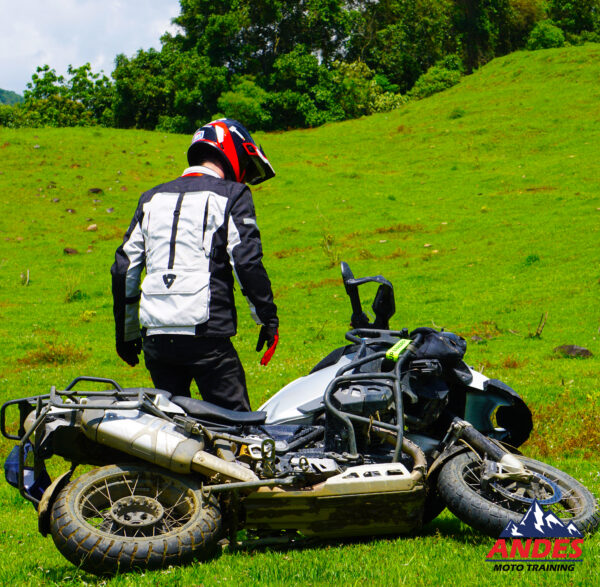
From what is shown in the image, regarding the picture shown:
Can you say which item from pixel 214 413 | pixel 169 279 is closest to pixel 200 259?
pixel 169 279

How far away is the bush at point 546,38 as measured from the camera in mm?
59188

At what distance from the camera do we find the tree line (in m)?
55.9

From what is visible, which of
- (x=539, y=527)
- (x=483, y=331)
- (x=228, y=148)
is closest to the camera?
(x=539, y=527)

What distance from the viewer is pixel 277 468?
4.63 metres

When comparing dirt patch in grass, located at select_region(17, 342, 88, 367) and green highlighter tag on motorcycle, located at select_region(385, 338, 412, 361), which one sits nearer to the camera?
green highlighter tag on motorcycle, located at select_region(385, 338, 412, 361)

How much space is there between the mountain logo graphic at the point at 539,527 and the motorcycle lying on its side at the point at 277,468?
56mm

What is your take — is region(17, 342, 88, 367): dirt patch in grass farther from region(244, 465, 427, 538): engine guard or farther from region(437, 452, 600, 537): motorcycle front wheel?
region(437, 452, 600, 537): motorcycle front wheel

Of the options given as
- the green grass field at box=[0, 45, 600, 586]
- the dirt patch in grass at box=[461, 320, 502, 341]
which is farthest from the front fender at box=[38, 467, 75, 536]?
the dirt patch in grass at box=[461, 320, 502, 341]

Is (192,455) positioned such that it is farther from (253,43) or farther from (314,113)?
(253,43)

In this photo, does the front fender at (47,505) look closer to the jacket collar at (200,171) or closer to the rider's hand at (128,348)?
the rider's hand at (128,348)

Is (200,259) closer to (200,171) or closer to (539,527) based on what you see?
(200,171)

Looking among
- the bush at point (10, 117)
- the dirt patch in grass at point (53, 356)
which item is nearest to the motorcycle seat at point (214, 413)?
the dirt patch in grass at point (53, 356)

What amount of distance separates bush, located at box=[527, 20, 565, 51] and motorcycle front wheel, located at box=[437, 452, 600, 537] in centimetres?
6103

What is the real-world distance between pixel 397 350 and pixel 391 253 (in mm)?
18338
